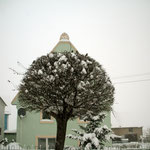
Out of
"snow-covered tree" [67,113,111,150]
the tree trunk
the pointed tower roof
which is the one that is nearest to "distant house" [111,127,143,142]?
Result: the pointed tower roof

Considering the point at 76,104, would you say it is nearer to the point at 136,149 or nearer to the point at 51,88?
the point at 51,88

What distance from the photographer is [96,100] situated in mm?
10789

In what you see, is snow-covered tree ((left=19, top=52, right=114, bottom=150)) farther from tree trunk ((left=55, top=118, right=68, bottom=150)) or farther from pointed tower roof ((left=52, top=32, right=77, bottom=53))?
pointed tower roof ((left=52, top=32, right=77, bottom=53))

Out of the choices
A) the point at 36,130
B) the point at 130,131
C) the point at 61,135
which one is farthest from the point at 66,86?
the point at 130,131

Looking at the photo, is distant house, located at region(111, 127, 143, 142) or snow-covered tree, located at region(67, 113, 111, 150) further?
distant house, located at region(111, 127, 143, 142)

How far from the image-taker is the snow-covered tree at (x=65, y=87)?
A: 1020 cm

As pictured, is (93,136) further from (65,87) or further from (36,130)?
(36,130)

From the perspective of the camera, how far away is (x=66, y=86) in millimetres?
10203

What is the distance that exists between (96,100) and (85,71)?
5.21 ft

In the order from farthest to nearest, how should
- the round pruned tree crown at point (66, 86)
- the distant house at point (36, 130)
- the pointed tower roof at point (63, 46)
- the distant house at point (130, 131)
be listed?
1. the distant house at point (130, 131)
2. the pointed tower roof at point (63, 46)
3. the distant house at point (36, 130)
4. the round pruned tree crown at point (66, 86)

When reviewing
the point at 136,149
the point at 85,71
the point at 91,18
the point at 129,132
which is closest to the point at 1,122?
the point at 136,149

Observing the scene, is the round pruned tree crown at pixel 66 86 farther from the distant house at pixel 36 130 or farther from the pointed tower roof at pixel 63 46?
the pointed tower roof at pixel 63 46

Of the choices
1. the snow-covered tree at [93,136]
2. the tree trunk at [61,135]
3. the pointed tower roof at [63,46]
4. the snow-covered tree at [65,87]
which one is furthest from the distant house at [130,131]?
the snow-covered tree at [65,87]

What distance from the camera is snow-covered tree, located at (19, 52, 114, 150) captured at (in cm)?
1020
